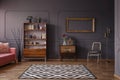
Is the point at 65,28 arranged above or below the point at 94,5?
Answer: below

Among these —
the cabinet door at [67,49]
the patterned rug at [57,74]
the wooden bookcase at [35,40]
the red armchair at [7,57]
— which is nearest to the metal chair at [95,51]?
the cabinet door at [67,49]

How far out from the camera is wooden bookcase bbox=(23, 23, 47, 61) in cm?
862

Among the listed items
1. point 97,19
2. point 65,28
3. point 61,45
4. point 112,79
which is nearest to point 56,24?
point 65,28

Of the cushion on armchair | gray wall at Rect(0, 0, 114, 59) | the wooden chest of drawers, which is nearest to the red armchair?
the cushion on armchair

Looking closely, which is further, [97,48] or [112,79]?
[97,48]

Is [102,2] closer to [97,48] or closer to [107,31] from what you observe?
[107,31]

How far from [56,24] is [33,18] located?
3.25 feet

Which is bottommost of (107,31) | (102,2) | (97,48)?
(97,48)

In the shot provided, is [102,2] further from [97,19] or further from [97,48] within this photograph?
[97,48]

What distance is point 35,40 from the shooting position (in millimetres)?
9125

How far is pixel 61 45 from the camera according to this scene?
8.77m

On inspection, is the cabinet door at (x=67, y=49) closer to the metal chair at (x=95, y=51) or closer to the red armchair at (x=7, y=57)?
the metal chair at (x=95, y=51)

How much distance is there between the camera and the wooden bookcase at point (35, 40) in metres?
8.62

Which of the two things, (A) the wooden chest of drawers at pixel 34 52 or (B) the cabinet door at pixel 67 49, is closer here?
(A) the wooden chest of drawers at pixel 34 52
